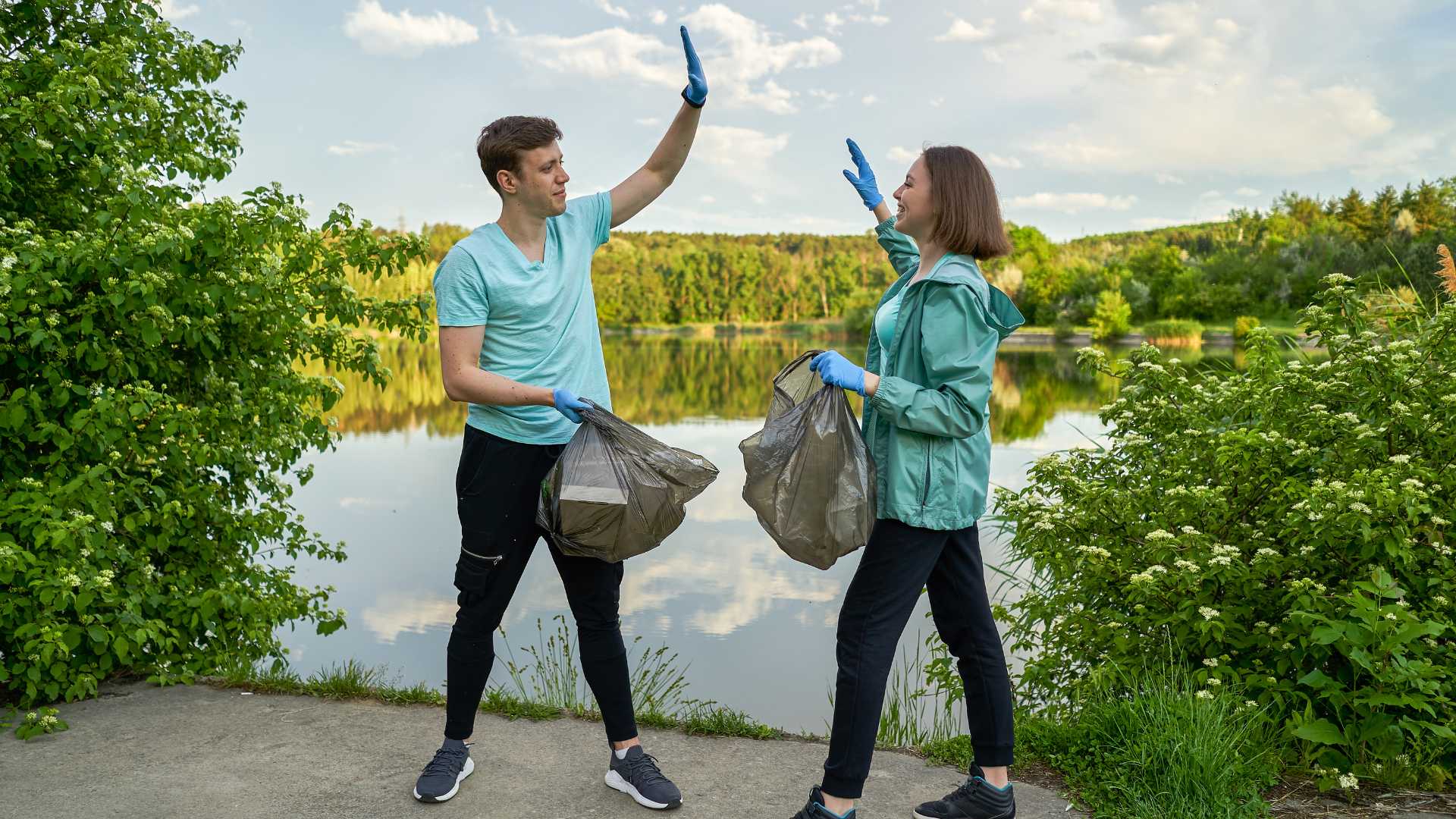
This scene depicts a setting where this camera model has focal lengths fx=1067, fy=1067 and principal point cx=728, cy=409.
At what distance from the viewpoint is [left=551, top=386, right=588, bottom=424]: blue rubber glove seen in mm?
2744

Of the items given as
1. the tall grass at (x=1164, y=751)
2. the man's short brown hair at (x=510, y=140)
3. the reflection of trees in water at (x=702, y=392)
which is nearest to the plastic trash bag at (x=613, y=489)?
the man's short brown hair at (x=510, y=140)

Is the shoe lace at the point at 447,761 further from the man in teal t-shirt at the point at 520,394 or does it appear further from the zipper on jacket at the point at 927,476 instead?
the zipper on jacket at the point at 927,476

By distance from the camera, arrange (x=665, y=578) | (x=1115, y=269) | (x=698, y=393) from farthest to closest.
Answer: (x=1115, y=269)
(x=698, y=393)
(x=665, y=578)

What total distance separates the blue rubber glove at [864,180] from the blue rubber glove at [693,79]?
51 centimetres

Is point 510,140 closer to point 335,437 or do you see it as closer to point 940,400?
point 940,400

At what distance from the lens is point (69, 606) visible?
3936mm

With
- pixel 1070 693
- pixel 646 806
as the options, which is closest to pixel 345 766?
pixel 646 806

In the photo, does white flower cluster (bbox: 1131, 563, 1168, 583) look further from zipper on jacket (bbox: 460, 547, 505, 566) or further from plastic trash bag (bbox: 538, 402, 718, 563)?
zipper on jacket (bbox: 460, 547, 505, 566)

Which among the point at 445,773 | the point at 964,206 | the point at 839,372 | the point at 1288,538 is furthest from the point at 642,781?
the point at 1288,538

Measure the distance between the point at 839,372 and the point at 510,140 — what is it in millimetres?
1069

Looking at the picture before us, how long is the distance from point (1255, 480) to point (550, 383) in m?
2.77

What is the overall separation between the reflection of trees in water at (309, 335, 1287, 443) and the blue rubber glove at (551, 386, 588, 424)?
1030cm

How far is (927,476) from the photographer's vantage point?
253 cm

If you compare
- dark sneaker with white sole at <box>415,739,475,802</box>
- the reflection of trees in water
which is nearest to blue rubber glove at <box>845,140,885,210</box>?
dark sneaker with white sole at <box>415,739,475,802</box>
